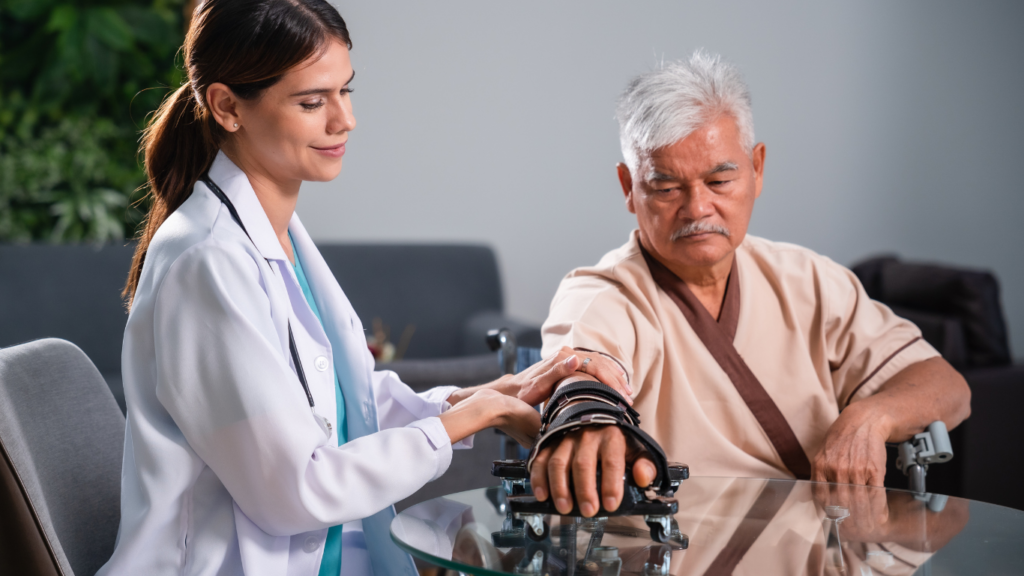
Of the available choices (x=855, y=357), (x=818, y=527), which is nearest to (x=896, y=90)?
(x=855, y=357)

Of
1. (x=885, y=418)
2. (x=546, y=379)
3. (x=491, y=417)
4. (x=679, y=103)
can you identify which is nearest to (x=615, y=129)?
(x=679, y=103)

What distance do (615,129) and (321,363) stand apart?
122 inches

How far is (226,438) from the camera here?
97 cm

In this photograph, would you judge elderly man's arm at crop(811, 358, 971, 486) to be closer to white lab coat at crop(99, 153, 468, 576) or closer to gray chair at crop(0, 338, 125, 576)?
white lab coat at crop(99, 153, 468, 576)

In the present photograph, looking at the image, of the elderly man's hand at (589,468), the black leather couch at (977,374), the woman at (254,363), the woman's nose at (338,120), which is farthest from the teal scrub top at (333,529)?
the black leather couch at (977,374)

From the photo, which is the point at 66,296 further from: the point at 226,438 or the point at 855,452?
the point at 855,452

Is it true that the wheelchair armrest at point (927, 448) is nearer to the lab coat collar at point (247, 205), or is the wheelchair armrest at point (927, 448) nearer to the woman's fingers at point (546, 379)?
the woman's fingers at point (546, 379)

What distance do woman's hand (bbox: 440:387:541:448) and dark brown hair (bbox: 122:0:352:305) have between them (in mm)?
489

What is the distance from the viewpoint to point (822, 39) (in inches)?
161

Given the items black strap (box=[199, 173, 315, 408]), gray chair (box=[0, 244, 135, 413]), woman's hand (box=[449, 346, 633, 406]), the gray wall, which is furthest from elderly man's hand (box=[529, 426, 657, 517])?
the gray wall

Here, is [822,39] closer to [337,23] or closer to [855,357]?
[855,357]

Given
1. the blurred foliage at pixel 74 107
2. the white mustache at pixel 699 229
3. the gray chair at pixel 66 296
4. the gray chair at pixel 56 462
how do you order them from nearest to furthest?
1. the gray chair at pixel 56 462
2. the white mustache at pixel 699 229
3. the gray chair at pixel 66 296
4. the blurred foliage at pixel 74 107

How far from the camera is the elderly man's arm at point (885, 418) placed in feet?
4.42

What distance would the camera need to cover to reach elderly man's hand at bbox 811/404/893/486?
4.41ft
